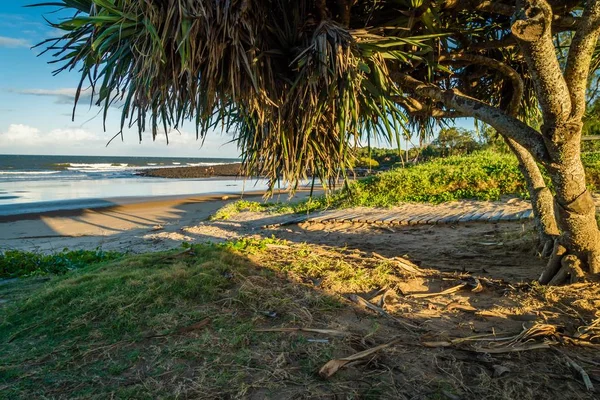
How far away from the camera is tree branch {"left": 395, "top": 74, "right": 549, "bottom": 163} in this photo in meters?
2.94

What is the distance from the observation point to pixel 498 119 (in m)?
3.09

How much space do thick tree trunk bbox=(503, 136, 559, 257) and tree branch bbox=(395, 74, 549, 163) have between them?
85 centimetres

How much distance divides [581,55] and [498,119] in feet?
2.08

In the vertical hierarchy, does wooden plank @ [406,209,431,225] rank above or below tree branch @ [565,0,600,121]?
below

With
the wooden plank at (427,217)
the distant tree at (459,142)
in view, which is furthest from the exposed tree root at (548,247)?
the distant tree at (459,142)

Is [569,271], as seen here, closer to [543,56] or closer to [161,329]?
[543,56]

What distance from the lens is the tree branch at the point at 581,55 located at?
2.63m

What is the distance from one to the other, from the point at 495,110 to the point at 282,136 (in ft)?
5.49

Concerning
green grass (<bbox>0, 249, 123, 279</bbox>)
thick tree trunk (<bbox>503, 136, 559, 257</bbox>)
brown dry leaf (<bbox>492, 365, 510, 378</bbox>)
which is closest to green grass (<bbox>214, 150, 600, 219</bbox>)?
thick tree trunk (<bbox>503, 136, 559, 257</bbox>)

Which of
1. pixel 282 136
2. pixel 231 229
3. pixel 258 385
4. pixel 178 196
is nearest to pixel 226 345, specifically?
pixel 258 385

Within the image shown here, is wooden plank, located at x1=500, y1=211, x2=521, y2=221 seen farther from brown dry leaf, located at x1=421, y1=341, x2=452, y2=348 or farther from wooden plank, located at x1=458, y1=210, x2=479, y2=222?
brown dry leaf, located at x1=421, y1=341, x2=452, y2=348

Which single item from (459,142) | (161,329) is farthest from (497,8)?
(459,142)

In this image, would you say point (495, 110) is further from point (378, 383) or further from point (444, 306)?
point (378, 383)

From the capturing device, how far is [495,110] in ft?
10.3
